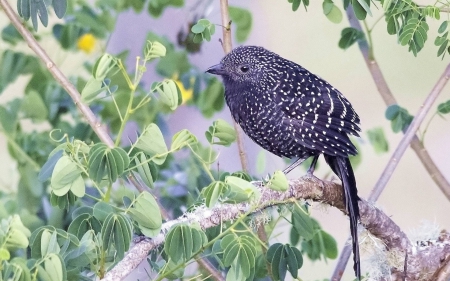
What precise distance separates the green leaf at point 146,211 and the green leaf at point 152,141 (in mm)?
85

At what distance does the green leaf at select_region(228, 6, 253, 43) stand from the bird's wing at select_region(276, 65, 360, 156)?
0.34 meters

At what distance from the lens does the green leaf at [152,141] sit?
3.96 ft

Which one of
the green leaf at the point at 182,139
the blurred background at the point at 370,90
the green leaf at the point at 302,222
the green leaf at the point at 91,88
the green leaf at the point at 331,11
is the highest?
the green leaf at the point at 331,11

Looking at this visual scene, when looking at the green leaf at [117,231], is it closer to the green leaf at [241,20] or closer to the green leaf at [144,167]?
the green leaf at [144,167]

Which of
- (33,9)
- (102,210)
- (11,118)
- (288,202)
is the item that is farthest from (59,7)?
(11,118)

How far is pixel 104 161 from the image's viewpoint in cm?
115

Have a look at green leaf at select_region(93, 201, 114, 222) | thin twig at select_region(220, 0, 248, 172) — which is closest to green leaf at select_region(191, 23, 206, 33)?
thin twig at select_region(220, 0, 248, 172)

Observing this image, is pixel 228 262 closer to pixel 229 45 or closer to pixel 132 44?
pixel 229 45

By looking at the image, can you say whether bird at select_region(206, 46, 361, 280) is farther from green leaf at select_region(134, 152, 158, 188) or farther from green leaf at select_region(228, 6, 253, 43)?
green leaf at select_region(134, 152, 158, 188)

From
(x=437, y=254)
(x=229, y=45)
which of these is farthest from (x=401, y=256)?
(x=229, y=45)

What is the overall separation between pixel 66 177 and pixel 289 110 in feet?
3.62

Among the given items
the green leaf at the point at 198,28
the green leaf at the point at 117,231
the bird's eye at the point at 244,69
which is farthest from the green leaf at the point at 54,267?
the bird's eye at the point at 244,69

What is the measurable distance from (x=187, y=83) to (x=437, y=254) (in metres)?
1.04

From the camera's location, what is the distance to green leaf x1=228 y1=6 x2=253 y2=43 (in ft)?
7.98
